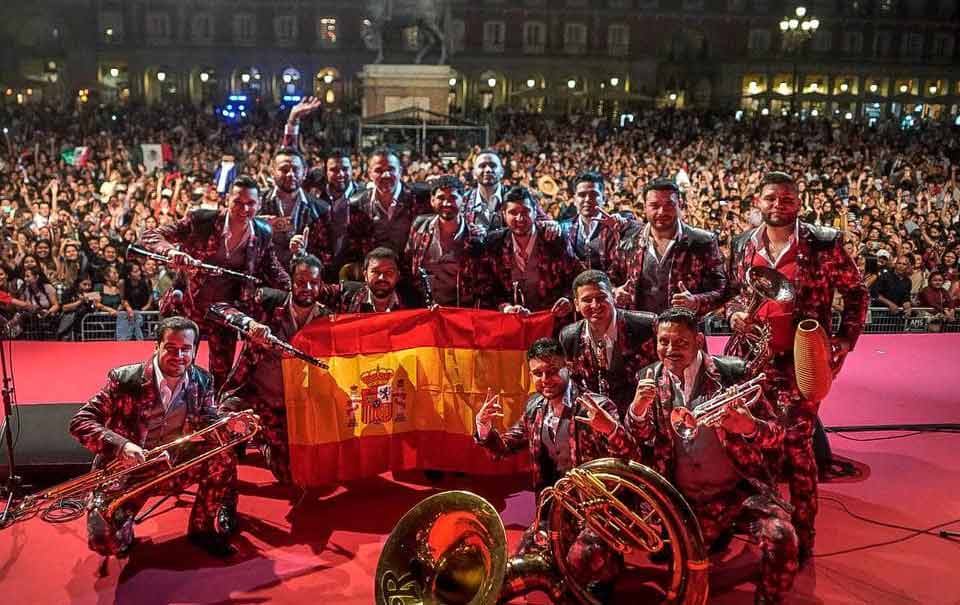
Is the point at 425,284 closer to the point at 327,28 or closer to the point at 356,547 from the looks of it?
the point at 356,547

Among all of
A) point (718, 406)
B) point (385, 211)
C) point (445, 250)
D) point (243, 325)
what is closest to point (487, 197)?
point (385, 211)

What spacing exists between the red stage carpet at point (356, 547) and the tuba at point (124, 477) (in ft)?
1.08

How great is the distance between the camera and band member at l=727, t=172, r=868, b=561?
4.16m

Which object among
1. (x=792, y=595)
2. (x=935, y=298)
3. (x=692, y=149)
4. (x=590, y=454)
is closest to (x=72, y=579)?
(x=590, y=454)

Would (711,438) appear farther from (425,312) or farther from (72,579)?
(72,579)

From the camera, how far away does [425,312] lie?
508 cm

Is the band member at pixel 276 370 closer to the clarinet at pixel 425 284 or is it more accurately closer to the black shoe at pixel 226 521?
the black shoe at pixel 226 521

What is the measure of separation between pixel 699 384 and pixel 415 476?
2.21 meters

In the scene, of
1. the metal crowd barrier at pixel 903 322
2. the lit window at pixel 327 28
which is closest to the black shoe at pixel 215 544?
the metal crowd barrier at pixel 903 322

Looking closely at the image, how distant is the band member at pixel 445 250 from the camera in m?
5.52

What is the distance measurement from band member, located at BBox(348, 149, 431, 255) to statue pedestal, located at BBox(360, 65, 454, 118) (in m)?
13.0

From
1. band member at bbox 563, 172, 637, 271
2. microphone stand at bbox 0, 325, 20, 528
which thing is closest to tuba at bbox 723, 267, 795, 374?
band member at bbox 563, 172, 637, 271

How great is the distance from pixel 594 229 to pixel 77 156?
46.0 feet

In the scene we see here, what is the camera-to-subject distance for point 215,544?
4305 mm
